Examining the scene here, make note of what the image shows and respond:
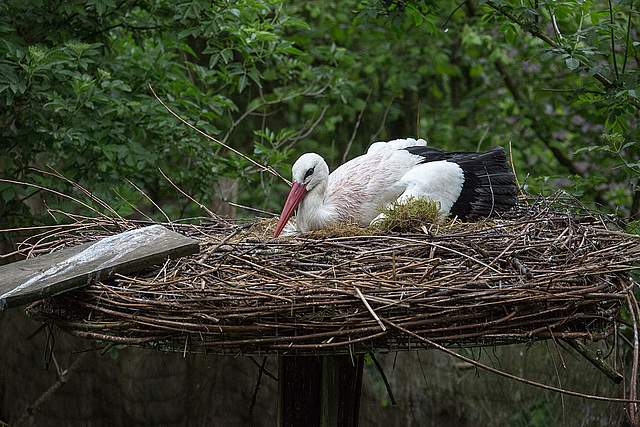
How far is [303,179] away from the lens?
9.12ft

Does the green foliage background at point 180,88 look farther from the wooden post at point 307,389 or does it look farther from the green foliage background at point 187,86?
the wooden post at point 307,389

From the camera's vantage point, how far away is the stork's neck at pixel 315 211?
9.07 ft

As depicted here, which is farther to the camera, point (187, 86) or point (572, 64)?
point (187, 86)

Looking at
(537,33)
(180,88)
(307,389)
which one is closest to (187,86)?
(180,88)

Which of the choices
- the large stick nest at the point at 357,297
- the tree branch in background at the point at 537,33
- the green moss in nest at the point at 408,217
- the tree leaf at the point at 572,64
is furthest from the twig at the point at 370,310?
the tree branch in background at the point at 537,33

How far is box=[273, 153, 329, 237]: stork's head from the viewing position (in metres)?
2.76

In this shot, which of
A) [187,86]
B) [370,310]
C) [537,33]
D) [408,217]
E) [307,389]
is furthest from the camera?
[187,86]

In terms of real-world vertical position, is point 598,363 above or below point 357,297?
below

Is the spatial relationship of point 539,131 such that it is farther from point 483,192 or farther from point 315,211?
point 315,211

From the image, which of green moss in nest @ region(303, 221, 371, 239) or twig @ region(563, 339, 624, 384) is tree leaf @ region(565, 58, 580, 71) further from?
twig @ region(563, 339, 624, 384)

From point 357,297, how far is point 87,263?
0.85 meters

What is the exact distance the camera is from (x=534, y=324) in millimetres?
1700

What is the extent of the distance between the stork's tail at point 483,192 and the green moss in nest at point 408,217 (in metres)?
0.38

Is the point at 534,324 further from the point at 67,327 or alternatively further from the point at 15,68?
the point at 15,68
